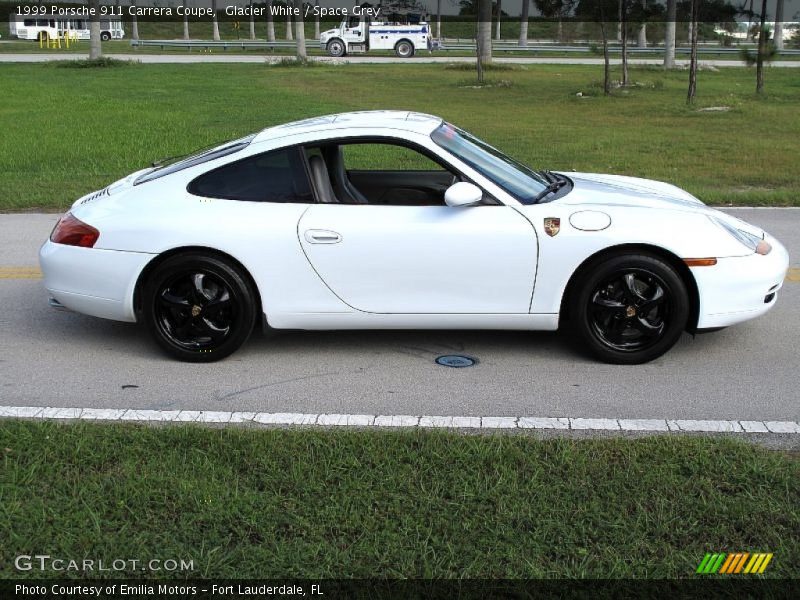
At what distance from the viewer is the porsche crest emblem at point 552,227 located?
18.0ft

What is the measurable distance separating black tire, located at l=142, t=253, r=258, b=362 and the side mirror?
1.24 m

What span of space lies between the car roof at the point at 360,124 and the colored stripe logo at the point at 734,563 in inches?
123

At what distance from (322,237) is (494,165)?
3.89 feet

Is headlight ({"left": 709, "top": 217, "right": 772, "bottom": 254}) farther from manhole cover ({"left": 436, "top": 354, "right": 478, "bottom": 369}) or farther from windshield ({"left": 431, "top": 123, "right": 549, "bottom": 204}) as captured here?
manhole cover ({"left": 436, "top": 354, "right": 478, "bottom": 369})

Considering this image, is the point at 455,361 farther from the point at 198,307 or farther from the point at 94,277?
the point at 94,277

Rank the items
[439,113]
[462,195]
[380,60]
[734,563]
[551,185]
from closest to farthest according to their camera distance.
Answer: [734,563]
[462,195]
[551,185]
[439,113]
[380,60]

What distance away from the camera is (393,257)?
18.1 feet

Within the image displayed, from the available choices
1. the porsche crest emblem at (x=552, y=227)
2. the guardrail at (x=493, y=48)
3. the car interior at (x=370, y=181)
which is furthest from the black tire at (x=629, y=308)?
the guardrail at (x=493, y=48)

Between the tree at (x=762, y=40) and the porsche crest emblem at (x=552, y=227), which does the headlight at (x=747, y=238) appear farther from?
the tree at (x=762, y=40)

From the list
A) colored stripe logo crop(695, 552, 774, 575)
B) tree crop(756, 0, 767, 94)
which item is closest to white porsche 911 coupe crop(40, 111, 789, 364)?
colored stripe logo crop(695, 552, 774, 575)

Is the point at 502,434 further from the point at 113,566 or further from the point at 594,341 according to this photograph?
the point at 113,566

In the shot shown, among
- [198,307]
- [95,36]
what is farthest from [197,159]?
[95,36]

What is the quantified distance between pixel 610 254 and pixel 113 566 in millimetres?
3186

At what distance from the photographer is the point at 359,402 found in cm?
514
